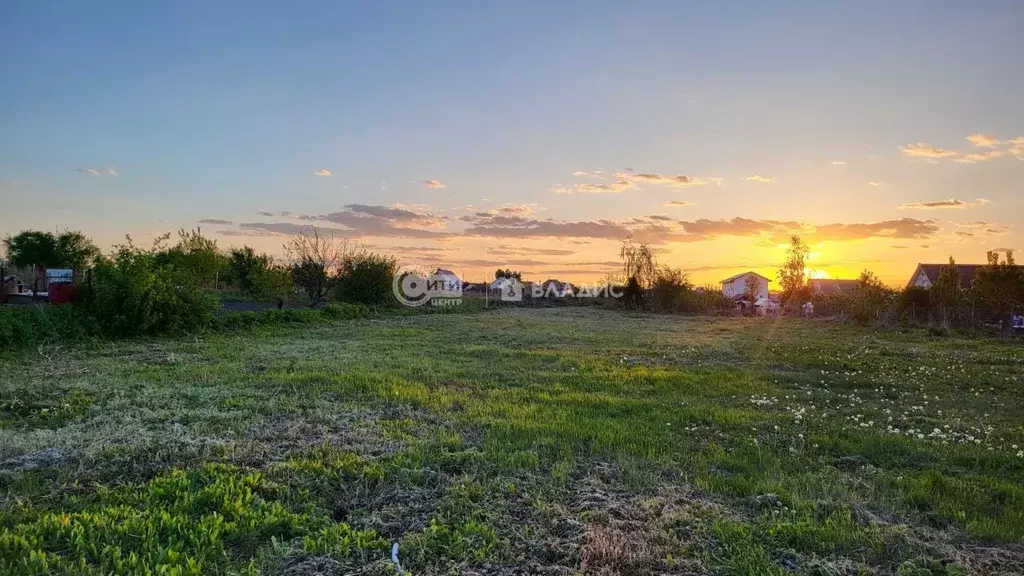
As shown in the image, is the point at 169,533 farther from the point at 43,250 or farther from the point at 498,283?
the point at 498,283

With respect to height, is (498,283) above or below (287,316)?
above

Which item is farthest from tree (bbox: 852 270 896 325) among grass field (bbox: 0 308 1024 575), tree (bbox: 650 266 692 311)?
grass field (bbox: 0 308 1024 575)

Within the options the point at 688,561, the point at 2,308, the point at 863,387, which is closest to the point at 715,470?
the point at 688,561

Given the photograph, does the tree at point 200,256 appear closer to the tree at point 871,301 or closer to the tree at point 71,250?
the tree at point 71,250

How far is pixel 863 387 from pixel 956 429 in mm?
2864

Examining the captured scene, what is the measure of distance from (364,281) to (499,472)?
23.7 metres

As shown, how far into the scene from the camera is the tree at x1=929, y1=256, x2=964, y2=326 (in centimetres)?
2170

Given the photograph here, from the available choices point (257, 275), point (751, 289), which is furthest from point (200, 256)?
point (751, 289)

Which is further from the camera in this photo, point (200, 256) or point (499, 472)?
point (200, 256)

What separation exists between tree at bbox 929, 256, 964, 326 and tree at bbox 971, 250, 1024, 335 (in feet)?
2.29

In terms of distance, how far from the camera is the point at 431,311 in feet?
92.8

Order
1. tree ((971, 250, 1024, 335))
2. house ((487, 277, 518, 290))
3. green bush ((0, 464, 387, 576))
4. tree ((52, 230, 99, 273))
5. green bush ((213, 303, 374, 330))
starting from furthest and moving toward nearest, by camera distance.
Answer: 1. house ((487, 277, 518, 290))
2. tree ((52, 230, 99, 273))
3. tree ((971, 250, 1024, 335))
4. green bush ((213, 303, 374, 330))
5. green bush ((0, 464, 387, 576))

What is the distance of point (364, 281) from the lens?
26.9m

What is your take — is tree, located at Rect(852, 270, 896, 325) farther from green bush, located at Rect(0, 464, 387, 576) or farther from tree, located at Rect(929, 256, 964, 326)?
green bush, located at Rect(0, 464, 387, 576)
